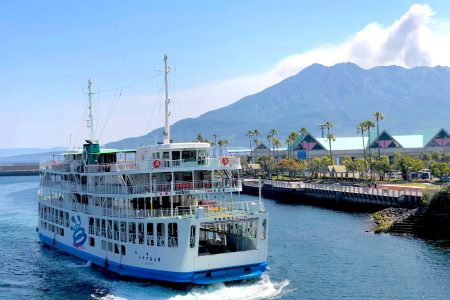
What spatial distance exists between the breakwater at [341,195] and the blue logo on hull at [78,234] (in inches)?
1612

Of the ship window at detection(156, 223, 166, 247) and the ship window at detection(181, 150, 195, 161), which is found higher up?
the ship window at detection(181, 150, 195, 161)

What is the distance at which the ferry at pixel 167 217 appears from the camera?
33.5 m

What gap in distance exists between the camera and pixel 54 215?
49.7 meters

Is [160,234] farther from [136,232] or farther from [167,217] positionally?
[136,232]

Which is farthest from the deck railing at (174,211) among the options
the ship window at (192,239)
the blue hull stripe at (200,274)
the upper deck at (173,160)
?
the blue hull stripe at (200,274)

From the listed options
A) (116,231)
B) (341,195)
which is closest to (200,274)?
(116,231)

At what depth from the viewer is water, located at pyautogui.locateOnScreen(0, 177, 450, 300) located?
113ft

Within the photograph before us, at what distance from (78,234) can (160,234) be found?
40.4 ft

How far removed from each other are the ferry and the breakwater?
119ft

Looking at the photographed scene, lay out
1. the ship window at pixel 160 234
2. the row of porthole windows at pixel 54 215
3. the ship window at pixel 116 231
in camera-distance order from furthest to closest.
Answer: the row of porthole windows at pixel 54 215, the ship window at pixel 116 231, the ship window at pixel 160 234

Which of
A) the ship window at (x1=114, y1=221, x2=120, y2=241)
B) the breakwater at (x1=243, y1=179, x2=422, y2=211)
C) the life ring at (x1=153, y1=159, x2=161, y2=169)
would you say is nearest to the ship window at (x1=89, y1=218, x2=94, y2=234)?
the ship window at (x1=114, y1=221, x2=120, y2=241)

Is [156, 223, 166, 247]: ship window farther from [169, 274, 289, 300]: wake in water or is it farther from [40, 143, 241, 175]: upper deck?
[40, 143, 241, 175]: upper deck

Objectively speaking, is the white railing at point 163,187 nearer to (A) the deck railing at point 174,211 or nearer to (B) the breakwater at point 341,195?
(A) the deck railing at point 174,211

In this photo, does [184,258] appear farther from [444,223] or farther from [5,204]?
[5,204]
